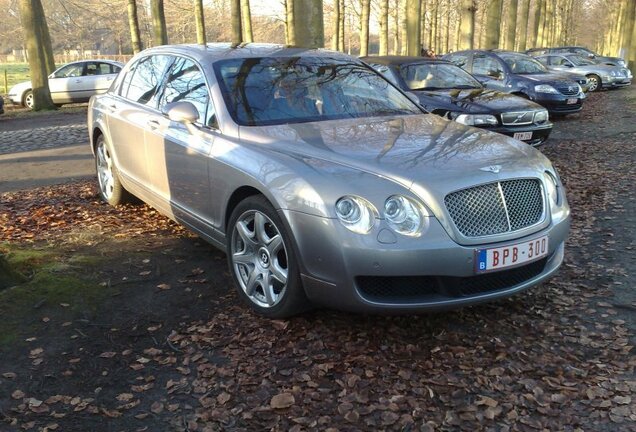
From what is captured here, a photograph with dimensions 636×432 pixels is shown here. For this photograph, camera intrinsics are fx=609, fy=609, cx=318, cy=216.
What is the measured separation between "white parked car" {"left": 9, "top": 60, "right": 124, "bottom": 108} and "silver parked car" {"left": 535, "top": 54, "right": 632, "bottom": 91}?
1646cm

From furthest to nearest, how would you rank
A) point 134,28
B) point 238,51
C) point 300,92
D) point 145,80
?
point 134,28 < point 145,80 < point 238,51 < point 300,92

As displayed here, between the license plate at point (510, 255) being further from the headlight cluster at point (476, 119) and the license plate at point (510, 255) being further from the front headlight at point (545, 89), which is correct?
the front headlight at point (545, 89)

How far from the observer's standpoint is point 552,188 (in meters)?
3.83

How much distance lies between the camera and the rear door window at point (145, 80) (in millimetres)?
5410

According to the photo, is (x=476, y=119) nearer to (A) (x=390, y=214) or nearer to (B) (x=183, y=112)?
(B) (x=183, y=112)

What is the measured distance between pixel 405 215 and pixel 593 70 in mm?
23892

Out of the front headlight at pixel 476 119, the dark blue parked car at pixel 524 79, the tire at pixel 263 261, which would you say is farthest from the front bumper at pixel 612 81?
the tire at pixel 263 261

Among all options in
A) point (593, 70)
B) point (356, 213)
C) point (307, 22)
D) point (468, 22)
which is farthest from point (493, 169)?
point (593, 70)

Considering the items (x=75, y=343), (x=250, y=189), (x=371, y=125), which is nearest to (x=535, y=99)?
(x=371, y=125)

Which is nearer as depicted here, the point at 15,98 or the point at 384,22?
the point at 15,98

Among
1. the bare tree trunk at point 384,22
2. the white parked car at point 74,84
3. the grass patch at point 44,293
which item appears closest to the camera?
the grass patch at point 44,293

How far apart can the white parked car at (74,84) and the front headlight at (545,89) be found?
45.5 feet

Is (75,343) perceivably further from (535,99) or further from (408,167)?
(535,99)

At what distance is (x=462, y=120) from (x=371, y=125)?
17.1ft
